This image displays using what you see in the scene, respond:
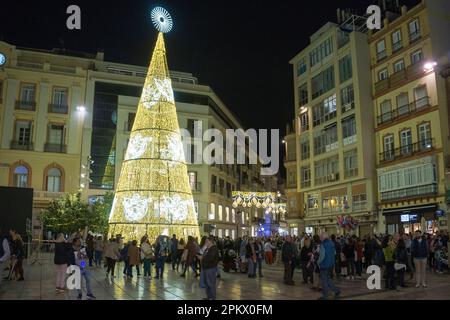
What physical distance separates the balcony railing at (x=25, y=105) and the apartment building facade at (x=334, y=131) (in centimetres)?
2555

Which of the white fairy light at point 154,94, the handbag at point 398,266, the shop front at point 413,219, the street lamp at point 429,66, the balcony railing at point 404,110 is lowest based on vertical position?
the handbag at point 398,266

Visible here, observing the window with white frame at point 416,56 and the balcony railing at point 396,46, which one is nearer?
the window with white frame at point 416,56

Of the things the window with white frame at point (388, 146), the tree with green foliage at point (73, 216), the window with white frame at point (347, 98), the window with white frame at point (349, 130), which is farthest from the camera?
the window with white frame at point (347, 98)

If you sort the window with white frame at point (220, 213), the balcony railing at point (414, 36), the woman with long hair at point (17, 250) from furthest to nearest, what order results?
the window with white frame at point (220, 213), the balcony railing at point (414, 36), the woman with long hair at point (17, 250)

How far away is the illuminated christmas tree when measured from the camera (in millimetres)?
24172

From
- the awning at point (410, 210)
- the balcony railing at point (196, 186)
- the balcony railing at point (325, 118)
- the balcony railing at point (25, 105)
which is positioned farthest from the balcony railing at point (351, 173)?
the balcony railing at point (25, 105)

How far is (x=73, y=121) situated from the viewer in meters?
43.9

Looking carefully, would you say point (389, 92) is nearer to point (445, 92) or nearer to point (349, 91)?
point (349, 91)

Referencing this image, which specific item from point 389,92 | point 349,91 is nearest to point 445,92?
point 389,92

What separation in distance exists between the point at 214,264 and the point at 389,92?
2861 cm

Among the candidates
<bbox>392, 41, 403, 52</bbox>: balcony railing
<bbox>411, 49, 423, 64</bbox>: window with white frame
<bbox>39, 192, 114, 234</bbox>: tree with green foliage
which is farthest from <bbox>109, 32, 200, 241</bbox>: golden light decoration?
<bbox>392, 41, 403, 52</bbox>: balcony railing

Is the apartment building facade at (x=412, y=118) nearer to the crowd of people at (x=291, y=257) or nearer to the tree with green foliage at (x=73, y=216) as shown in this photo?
the crowd of people at (x=291, y=257)

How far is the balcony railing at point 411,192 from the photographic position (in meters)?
30.1

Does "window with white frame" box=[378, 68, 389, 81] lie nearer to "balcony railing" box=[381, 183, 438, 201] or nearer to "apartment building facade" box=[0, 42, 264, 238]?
"balcony railing" box=[381, 183, 438, 201]
